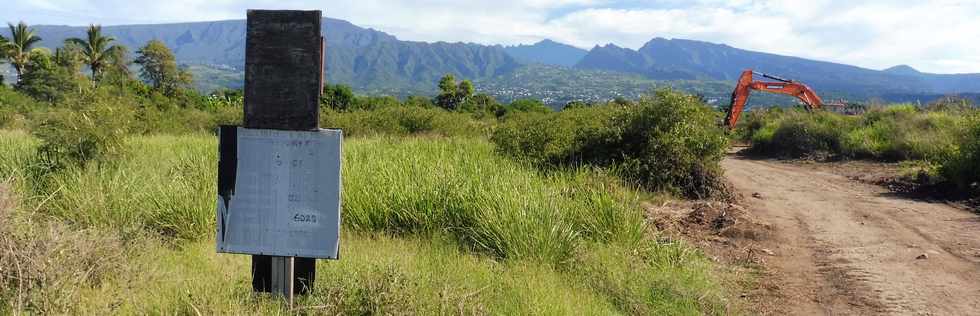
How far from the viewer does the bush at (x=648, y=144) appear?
9.68 metres

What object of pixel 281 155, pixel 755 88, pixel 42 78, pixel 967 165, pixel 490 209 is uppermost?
pixel 755 88

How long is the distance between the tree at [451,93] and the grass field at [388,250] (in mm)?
40654

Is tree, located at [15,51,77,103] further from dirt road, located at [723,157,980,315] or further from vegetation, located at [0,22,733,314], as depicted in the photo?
dirt road, located at [723,157,980,315]

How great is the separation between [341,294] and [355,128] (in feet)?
51.3


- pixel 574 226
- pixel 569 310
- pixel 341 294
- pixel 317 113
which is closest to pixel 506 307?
pixel 569 310

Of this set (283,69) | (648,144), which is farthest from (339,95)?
(283,69)

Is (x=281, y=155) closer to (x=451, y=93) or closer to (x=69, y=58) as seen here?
(x=451, y=93)

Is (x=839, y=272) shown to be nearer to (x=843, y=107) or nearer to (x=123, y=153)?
(x=123, y=153)

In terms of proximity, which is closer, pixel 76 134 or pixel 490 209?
pixel 490 209

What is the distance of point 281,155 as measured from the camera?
3125mm

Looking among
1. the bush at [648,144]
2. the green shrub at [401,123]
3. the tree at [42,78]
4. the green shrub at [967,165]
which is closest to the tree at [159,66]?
the tree at [42,78]

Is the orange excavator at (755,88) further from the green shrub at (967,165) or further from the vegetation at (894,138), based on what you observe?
the green shrub at (967,165)

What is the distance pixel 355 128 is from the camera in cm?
1880

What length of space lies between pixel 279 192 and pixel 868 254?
5.60m
